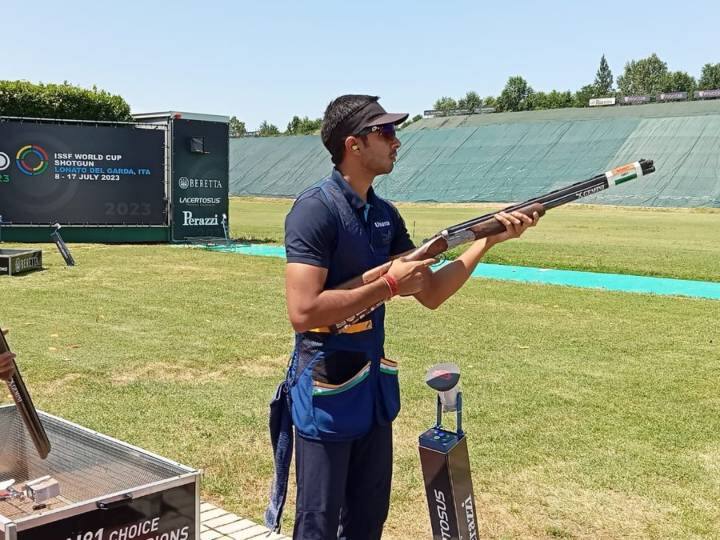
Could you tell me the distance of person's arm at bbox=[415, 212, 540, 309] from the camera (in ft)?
10.7

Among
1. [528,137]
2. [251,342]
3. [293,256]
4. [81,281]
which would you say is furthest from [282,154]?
[293,256]

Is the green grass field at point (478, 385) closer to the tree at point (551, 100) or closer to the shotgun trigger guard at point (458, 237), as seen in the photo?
the shotgun trigger guard at point (458, 237)

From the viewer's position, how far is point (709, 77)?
130125 millimetres

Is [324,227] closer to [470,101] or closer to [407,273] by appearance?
[407,273]

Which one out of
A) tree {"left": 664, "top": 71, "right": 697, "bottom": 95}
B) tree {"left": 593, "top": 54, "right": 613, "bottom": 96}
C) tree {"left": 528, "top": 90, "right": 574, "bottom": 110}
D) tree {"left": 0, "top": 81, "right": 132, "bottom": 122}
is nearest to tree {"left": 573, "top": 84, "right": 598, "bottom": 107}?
tree {"left": 528, "top": 90, "right": 574, "bottom": 110}

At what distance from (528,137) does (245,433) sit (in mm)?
74255

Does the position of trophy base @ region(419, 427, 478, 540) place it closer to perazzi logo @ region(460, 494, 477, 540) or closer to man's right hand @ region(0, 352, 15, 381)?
perazzi logo @ region(460, 494, 477, 540)

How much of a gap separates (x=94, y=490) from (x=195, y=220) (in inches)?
783

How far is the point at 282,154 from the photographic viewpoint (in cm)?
8544

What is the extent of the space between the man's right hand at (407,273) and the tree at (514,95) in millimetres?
118048

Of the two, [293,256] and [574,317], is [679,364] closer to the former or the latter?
[574,317]

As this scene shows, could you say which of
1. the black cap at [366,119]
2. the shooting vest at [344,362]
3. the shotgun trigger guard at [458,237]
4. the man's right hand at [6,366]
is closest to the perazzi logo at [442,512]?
the shooting vest at [344,362]

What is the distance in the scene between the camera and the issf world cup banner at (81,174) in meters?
21.0

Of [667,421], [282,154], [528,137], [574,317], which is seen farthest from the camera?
[282,154]
